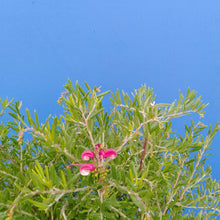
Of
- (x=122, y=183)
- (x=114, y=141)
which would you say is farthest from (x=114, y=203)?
(x=114, y=141)

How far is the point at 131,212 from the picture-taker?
34 centimetres

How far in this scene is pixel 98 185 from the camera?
0.34m

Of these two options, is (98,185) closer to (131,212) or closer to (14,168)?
(131,212)

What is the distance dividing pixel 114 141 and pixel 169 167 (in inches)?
4.5

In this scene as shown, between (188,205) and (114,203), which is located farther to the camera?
(188,205)

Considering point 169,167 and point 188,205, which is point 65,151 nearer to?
point 169,167

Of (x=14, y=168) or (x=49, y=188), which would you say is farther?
(x=14, y=168)

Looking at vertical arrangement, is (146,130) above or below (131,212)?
above

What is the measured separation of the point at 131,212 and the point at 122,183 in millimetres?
43

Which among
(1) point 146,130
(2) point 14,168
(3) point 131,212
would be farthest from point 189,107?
(2) point 14,168

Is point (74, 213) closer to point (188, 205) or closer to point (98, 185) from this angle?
point (98, 185)

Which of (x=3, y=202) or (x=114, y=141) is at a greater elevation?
(x=114, y=141)

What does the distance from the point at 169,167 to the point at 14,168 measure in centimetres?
26

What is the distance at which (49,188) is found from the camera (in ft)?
0.92
